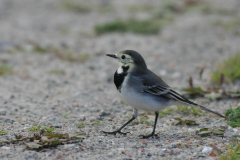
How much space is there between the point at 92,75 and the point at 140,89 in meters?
3.89

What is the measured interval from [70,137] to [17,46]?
635 centimetres

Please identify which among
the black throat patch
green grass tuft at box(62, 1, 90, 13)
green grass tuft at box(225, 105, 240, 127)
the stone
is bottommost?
the stone

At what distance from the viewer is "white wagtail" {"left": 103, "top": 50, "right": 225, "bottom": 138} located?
16.7 feet

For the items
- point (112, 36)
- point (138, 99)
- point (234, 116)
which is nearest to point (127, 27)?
point (112, 36)

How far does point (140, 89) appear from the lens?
516 centimetres

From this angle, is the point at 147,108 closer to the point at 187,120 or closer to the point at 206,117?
the point at 187,120

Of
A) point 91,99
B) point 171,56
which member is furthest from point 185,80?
point 91,99

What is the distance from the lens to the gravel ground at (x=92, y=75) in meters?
4.71

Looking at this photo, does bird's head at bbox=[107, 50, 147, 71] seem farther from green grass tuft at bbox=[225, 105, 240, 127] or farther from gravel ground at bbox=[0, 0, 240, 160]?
green grass tuft at bbox=[225, 105, 240, 127]

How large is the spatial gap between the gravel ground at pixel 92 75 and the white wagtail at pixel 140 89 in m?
0.45

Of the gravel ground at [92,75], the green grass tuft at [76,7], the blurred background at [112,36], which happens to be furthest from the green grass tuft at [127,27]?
the green grass tuft at [76,7]

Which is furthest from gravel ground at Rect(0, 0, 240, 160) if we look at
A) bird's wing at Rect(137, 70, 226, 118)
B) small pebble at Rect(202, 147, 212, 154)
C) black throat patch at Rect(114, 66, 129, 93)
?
black throat patch at Rect(114, 66, 129, 93)

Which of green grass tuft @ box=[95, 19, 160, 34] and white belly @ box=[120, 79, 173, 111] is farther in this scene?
green grass tuft @ box=[95, 19, 160, 34]

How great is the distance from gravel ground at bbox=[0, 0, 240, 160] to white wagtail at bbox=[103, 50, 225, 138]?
0.45 m
